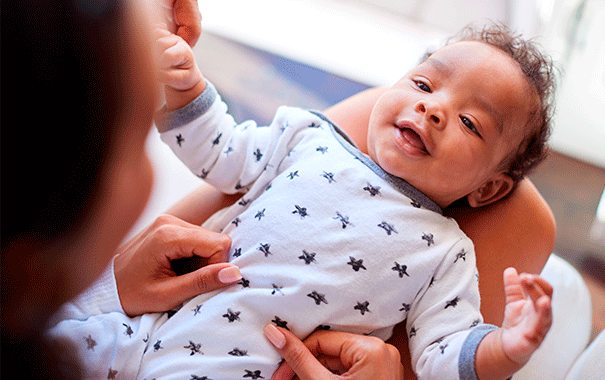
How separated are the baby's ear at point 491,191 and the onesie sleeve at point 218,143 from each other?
1.31 ft

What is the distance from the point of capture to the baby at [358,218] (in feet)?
2.67

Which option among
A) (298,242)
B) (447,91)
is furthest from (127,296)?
(447,91)

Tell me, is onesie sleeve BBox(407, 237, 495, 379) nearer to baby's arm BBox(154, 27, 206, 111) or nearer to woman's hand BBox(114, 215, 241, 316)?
woman's hand BBox(114, 215, 241, 316)

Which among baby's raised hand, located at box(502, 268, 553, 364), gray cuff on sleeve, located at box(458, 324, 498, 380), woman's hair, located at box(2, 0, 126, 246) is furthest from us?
gray cuff on sleeve, located at box(458, 324, 498, 380)

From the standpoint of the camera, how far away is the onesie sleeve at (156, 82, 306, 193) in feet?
3.18

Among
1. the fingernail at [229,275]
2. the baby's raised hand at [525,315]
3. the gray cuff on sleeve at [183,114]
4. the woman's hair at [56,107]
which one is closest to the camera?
the woman's hair at [56,107]

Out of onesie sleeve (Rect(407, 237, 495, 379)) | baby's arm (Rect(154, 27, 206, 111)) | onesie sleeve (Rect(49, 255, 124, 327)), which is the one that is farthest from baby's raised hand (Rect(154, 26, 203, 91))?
onesie sleeve (Rect(407, 237, 495, 379))

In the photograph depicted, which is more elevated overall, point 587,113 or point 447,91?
point 447,91

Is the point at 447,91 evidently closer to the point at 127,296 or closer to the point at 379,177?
the point at 379,177

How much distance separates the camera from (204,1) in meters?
2.57

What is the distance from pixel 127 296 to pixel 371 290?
435 millimetres

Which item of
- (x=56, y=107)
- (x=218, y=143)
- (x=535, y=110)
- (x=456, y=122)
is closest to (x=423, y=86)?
(x=456, y=122)

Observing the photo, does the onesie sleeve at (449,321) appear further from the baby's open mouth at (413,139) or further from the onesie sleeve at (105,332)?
the onesie sleeve at (105,332)

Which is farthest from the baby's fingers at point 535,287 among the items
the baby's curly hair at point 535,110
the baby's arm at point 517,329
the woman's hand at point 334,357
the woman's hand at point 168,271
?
the woman's hand at point 168,271
